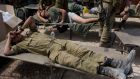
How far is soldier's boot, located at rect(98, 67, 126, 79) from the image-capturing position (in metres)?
3.78

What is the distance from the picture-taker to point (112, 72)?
3863mm

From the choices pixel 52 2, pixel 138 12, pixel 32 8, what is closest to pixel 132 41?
pixel 138 12

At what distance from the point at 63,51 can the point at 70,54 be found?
136 millimetres

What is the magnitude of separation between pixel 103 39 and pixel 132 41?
592 mm

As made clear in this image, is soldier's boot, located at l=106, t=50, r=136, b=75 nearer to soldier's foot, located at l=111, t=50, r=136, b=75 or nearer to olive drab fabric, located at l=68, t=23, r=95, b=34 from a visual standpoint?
soldier's foot, located at l=111, t=50, r=136, b=75

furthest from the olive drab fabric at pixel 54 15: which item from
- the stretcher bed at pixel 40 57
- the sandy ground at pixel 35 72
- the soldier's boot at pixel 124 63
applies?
the soldier's boot at pixel 124 63

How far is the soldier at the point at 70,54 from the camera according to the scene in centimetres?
393

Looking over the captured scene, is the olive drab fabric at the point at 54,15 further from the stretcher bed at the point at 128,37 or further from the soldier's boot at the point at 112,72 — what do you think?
the soldier's boot at the point at 112,72

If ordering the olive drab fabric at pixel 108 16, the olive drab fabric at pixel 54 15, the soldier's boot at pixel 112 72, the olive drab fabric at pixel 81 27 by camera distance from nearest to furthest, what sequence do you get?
1. the soldier's boot at pixel 112 72
2. the olive drab fabric at pixel 108 16
3. the olive drab fabric at pixel 81 27
4. the olive drab fabric at pixel 54 15

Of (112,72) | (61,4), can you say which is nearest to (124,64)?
(112,72)

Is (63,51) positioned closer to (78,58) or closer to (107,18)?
(78,58)

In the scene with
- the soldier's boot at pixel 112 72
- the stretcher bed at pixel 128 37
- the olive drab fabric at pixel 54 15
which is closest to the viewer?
the soldier's boot at pixel 112 72

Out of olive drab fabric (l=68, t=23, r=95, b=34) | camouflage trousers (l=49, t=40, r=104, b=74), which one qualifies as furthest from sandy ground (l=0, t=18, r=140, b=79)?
olive drab fabric (l=68, t=23, r=95, b=34)

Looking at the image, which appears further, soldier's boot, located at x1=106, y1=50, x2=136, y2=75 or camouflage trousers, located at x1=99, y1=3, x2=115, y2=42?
camouflage trousers, located at x1=99, y1=3, x2=115, y2=42
